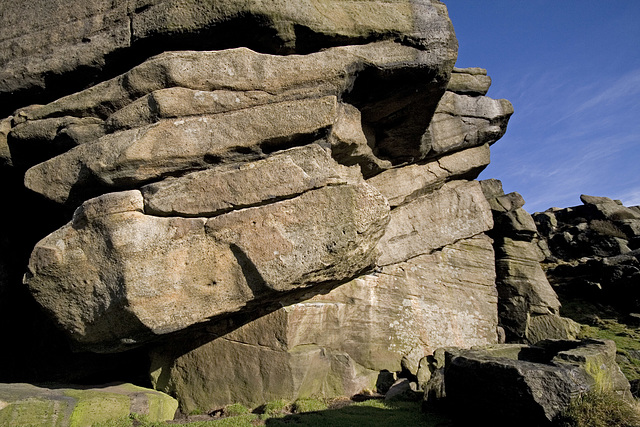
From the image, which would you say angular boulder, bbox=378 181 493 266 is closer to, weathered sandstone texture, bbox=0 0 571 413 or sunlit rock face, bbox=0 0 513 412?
weathered sandstone texture, bbox=0 0 571 413

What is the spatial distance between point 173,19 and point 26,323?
9877 mm

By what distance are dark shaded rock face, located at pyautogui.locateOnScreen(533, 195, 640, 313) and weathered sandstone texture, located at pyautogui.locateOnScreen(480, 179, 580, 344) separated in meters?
4.59

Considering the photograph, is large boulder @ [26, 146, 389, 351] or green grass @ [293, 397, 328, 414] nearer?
large boulder @ [26, 146, 389, 351]

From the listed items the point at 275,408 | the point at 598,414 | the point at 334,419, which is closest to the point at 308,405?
the point at 275,408

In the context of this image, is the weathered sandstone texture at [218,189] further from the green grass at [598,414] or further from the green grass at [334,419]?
the green grass at [598,414]

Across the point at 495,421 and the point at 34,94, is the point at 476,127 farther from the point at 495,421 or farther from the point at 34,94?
the point at 34,94

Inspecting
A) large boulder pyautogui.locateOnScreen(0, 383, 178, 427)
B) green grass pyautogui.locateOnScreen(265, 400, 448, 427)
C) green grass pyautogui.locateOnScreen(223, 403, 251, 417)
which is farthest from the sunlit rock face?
green grass pyautogui.locateOnScreen(265, 400, 448, 427)

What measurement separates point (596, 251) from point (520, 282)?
14.4m

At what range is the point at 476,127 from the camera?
1577 cm

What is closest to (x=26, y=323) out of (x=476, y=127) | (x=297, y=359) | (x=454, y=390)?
(x=297, y=359)

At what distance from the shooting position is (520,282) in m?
17.5

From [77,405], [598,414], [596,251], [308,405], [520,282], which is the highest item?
[596,251]

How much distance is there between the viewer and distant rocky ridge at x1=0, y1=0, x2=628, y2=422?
912cm

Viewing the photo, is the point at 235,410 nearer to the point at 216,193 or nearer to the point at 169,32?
the point at 216,193
